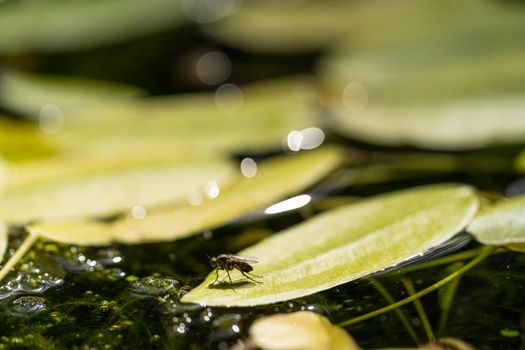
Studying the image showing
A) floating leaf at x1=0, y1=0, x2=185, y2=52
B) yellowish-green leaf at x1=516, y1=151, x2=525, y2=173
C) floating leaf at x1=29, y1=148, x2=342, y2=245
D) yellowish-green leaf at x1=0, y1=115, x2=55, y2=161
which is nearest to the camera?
floating leaf at x1=29, y1=148, x2=342, y2=245

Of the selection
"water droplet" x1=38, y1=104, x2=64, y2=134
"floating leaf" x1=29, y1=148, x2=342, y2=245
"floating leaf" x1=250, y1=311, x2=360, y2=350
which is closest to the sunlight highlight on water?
"floating leaf" x1=29, y1=148, x2=342, y2=245

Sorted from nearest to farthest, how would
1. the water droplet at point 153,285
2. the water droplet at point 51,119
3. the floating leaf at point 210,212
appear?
the water droplet at point 153,285 < the floating leaf at point 210,212 < the water droplet at point 51,119

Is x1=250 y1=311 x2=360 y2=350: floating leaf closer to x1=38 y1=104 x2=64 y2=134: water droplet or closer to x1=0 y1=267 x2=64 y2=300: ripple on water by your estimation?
x1=0 y1=267 x2=64 y2=300: ripple on water

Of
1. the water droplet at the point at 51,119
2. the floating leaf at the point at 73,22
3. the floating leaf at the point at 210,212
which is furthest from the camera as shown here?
the floating leaf at the point at 73,22

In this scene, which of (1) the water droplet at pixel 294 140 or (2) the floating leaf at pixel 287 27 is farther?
(2) the floating leaf at pixel 287 27

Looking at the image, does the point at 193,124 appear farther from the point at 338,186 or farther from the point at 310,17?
the point at 310,17

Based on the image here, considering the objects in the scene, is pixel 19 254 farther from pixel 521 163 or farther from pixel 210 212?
pixel 521 163

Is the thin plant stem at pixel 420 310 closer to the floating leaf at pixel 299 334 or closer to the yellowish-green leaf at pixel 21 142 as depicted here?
the floating leaf at pixel 299 334

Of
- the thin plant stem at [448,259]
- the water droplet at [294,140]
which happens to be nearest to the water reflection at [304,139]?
the water droplet at [294,140]
